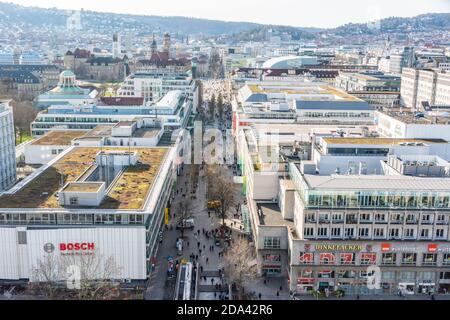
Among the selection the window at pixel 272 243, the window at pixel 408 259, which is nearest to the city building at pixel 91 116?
the window at pixel 272 243

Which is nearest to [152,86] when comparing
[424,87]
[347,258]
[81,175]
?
[424,87]

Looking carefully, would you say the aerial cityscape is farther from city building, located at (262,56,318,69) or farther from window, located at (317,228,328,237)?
city building, located at (262,56,318,69)

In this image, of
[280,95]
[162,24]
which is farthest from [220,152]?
[162,24]

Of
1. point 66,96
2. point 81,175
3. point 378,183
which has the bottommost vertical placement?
point 81,175

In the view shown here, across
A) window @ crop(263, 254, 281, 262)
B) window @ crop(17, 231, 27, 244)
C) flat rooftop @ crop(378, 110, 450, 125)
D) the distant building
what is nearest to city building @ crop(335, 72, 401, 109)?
flat rooftop @ crop(378, 110, 450, 125)

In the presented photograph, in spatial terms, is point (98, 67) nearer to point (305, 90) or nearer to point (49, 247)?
point (305, 90)

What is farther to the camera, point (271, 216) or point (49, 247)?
point (271, 216)

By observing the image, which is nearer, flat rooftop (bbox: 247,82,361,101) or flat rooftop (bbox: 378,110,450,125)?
flat rooftop (bbox: 378,110,450,125)
